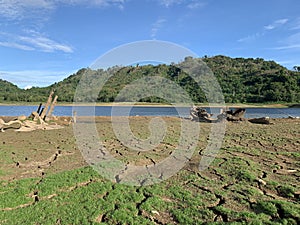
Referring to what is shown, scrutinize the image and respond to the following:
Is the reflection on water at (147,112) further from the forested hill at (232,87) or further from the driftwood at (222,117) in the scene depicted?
the driftwood at (222,117)

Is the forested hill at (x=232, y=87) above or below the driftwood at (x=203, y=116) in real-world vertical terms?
above

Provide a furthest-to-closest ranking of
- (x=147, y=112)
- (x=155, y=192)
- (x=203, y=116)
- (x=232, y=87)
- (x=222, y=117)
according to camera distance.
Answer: (x=232, y=87), (x=147, y=112), (x=203, y=116), (x=222, y=117), (x=155, y=192)

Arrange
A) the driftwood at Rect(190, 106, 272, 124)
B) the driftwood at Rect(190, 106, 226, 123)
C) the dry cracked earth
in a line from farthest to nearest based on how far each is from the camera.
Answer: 1. the driftwood at Rect(190, 106, 226, 123)
2. the driftwood at Rect(190, 106, 272, 124)
3. the dry cracked earth

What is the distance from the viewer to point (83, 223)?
470 centimetres

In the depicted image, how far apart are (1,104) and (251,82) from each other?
315ft

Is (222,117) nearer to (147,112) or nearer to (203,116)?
(203,116)

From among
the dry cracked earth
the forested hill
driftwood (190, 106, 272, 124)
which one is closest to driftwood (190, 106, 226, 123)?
driftwood (190, 106, 272, 124)

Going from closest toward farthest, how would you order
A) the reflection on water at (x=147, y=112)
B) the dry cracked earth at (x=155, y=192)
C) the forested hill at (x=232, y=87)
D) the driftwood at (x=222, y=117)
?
the dry cracked earth at (x=155, y=192) → the driftwood at (x=222, y=117) → the reflection on water at (x=147, y=112) → the forested hill at (x=232, y=87)

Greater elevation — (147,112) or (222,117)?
(222,117)

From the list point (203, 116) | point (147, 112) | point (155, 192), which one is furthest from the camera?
point (147, 112)

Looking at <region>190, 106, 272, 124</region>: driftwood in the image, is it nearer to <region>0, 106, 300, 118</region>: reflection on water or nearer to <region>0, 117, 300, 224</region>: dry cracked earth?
<region>0, 106, 300, 118</region>: reflection on water

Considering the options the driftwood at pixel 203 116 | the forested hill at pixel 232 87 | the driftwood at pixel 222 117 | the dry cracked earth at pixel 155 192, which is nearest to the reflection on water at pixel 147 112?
the forested hill at pixel 232 87

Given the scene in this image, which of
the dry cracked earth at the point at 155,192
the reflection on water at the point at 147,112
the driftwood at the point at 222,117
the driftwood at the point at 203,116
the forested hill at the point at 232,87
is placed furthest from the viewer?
the forested hill at the point at 232,87

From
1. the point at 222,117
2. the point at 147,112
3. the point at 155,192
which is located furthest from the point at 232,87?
the point at 155,192
